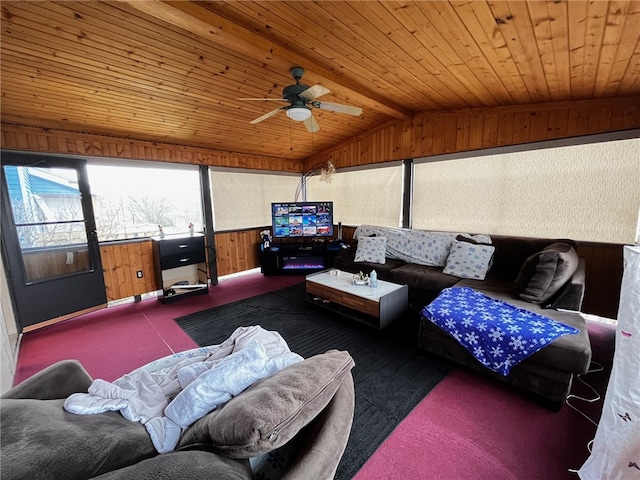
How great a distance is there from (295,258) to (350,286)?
88.8 inches

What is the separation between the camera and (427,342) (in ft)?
7.87

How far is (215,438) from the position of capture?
750 mm

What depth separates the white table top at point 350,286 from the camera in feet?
9.34

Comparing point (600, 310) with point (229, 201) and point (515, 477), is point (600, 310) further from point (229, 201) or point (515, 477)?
point (229, 201)

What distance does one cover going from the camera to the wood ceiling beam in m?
1.88

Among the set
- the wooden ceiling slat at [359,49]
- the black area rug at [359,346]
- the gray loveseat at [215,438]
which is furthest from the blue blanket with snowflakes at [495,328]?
the wooden ceiling slat at [359,49]

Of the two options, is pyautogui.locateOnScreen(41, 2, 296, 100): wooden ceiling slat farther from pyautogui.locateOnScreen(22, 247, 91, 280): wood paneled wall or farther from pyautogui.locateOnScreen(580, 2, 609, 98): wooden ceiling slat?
pyautogui.locateOnScreen(580, 2, 609, 98): wooden ceiling slat

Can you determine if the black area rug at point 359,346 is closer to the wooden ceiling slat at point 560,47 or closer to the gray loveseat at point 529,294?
the gray loveseat at point 529,294

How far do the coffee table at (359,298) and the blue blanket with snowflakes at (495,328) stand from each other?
503 mm

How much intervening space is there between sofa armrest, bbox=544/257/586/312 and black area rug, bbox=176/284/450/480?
1.09 meters

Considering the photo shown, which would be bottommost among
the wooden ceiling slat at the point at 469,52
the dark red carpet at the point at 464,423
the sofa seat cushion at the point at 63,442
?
the dark red carpet at the point at 464,423

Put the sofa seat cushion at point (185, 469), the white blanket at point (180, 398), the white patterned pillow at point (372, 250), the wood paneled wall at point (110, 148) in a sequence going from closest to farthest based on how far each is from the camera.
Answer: the sofa seat cushion at point (185, 469), the white blanket at point (180, 398), the wood paneled wall at point (110, 148), the white patterned pillow at point (372, 250)

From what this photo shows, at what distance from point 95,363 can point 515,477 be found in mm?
3251

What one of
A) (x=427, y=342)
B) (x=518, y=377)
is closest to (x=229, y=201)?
(x=427, y=342)
